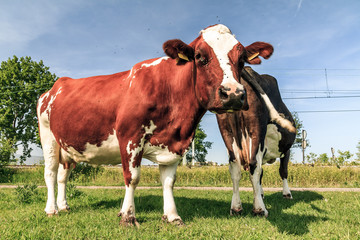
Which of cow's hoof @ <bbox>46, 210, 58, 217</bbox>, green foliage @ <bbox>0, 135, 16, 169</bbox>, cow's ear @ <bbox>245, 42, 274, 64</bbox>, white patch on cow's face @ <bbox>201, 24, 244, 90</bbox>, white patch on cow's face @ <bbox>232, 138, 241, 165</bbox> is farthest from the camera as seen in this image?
green foliage @ <bbox>0, 135, 16, 169</bbox>

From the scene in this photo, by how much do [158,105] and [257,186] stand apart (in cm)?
230

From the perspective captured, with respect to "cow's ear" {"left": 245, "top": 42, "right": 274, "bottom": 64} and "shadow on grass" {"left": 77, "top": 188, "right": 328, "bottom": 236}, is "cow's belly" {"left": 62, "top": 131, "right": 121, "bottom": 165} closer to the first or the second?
"shadow on grass" {"left": 77, "top": 188, "right": 328, "bottom": 236}

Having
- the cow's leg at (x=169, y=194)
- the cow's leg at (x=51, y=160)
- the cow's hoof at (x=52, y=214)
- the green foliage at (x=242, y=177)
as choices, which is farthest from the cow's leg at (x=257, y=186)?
the green foliage at (x=242, y=177)

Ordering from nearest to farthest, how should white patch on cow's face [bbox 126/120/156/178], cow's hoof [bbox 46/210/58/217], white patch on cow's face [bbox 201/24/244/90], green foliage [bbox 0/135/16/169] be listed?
white patch on cow's face [bbox 201/24/244/90]
white patch on cow's face [bbox 126/120/156/178]
cow's hoof [bbox 46/210/58/217]
green foliage [bbox 0/135/16/169]

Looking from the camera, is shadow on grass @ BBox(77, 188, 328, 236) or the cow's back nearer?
shadow on grass @ BBox(77, 188, 328, 236)

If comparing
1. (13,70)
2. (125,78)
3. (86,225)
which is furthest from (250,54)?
(13,70)

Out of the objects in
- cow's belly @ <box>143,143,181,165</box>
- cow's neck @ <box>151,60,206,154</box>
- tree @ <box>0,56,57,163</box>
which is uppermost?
tree @ <box>0,56,57,163</box>

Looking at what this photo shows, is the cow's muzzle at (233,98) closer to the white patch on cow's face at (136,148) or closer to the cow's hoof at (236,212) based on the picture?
the white patch on cow's face at (136,148)

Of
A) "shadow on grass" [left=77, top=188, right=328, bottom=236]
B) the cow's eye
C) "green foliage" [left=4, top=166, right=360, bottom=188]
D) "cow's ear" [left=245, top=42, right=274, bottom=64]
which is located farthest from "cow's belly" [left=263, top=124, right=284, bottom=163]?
"green foliage" [left=4, top=166, right=360, bottom=188]

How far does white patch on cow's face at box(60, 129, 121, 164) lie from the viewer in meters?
4.43

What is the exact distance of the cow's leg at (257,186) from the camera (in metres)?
4.76

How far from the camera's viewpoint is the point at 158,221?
4.30 meters

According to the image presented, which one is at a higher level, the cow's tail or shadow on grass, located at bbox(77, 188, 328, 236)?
the cow's tail

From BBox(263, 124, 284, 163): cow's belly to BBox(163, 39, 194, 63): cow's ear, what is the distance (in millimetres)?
3124
